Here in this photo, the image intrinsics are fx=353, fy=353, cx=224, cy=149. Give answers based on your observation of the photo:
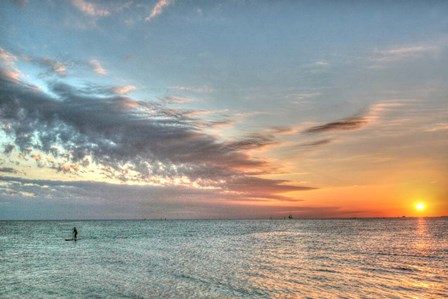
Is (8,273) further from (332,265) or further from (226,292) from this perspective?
(332,265)

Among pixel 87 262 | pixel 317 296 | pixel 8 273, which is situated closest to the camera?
pixel 317 296

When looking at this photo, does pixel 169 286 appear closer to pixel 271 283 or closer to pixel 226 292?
pixel 226 292

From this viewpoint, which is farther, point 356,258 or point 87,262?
point 356,258

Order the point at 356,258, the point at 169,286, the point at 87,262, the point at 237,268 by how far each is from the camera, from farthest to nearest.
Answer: the point at 356,258, the point at 87,262, the point at 237,268, the point at 169,286

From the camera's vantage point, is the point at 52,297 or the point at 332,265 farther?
the point at 332,265

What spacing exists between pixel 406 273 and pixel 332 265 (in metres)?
7.66

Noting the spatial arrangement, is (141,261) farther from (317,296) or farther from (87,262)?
(317,296)

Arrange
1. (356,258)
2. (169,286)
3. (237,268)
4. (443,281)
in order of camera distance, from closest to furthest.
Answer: (169,286) → (443,281) → (237,268) → (356,258)

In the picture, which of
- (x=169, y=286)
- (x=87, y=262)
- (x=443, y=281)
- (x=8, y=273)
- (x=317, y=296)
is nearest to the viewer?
(x=317, y=296)

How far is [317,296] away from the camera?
83.1 feet

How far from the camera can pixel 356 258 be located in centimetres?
4744

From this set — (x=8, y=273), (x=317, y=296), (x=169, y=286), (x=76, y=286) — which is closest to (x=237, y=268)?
(x=169, y=286)

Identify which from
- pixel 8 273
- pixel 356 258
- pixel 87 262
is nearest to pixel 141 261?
pixel 87 262

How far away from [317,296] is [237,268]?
14.0 metres
